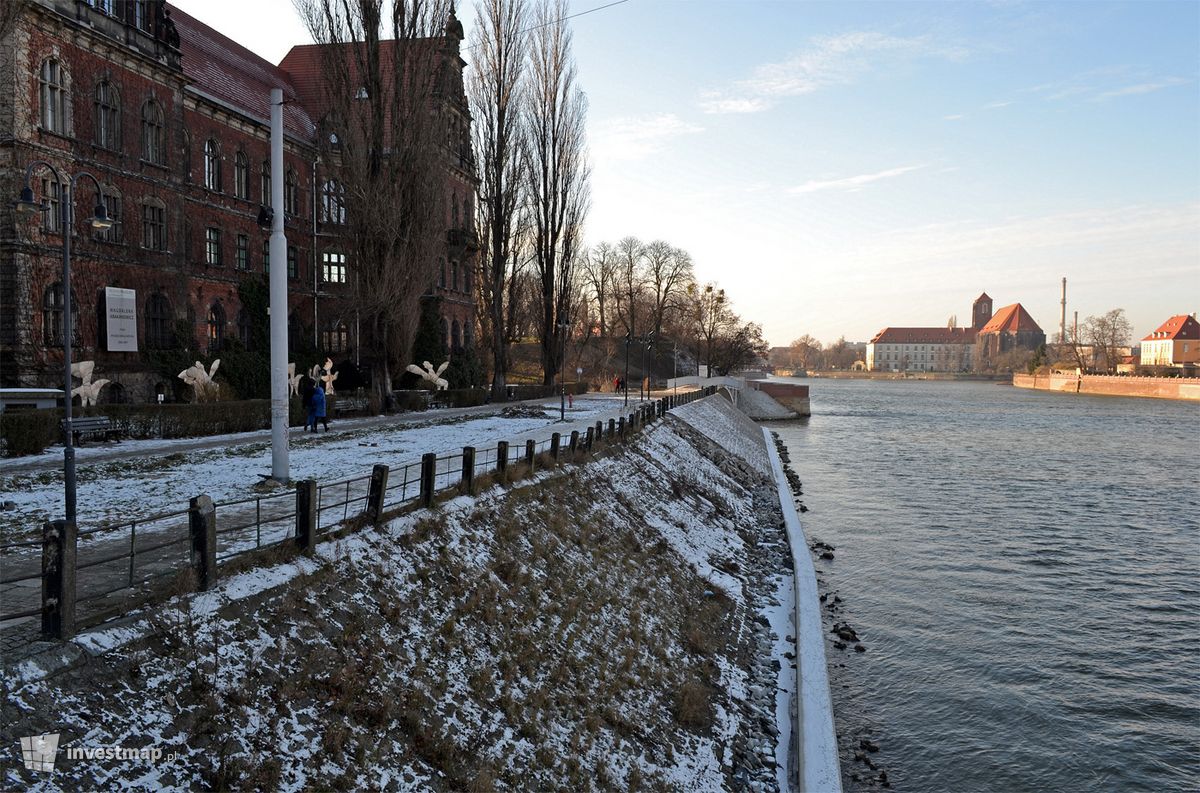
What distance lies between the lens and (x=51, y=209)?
2380cm

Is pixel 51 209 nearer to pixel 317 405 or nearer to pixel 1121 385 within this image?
pixel 317 405

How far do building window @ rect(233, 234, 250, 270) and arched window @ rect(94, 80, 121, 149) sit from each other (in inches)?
328

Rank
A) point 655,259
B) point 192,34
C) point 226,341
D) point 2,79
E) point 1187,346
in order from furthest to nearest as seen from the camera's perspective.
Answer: point 1187,346 < point 655,259 < point 192,34 < point 226,341 < point 2,79

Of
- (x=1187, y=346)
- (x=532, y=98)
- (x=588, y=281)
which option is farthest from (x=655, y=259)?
(x=1187, y=346)

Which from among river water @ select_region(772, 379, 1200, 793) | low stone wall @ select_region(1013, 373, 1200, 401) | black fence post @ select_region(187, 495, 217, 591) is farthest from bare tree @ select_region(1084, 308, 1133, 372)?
black fence post @ select_region(187, 495, 217, 591)

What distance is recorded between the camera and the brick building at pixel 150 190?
23.1m

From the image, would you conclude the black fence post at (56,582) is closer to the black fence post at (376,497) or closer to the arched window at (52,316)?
the black fence post at (376,497)

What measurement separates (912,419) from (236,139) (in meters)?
59.1

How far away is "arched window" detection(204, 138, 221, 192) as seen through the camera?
3306 centimetres

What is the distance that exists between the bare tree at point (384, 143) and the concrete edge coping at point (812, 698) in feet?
61.2

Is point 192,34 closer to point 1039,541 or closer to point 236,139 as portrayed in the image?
point 236,139

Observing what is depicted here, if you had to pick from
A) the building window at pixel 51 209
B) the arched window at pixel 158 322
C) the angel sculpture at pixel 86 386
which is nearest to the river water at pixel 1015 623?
the angel sculpture at pixel 86 386

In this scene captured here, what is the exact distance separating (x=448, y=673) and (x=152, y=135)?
28875mm

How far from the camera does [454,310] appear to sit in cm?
4550
